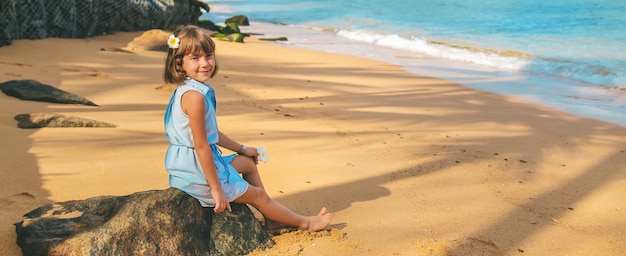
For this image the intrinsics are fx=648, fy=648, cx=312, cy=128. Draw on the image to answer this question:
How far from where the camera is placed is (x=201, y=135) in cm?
303

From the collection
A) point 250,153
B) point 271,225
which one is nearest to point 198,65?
point 250,153

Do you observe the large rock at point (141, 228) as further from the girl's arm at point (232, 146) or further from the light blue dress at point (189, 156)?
the girl's arm at point (232, 146)

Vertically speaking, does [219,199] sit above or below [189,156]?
below

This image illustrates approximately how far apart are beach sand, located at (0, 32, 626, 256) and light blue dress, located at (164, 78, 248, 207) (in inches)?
16.9

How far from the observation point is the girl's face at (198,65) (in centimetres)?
313

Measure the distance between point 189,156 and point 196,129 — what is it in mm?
171

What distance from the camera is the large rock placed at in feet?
9.33

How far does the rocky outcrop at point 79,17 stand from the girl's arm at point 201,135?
287 inches

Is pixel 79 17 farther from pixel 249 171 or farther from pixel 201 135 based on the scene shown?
pixel 201 135

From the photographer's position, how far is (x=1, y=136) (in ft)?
15.0

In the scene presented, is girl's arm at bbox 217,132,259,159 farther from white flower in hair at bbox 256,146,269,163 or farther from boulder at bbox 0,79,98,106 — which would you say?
boulder at bbox 0,79,98,106

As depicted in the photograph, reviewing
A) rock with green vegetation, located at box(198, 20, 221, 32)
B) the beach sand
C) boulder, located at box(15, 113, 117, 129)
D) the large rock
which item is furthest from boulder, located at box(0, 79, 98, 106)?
rock with green vegetation, located at box(198, 20, 221, 32)

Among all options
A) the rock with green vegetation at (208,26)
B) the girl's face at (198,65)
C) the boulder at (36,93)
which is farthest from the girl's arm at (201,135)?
the rock with green vegetation at (208,26)

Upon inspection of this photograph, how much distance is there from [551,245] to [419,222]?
28.4 inches
